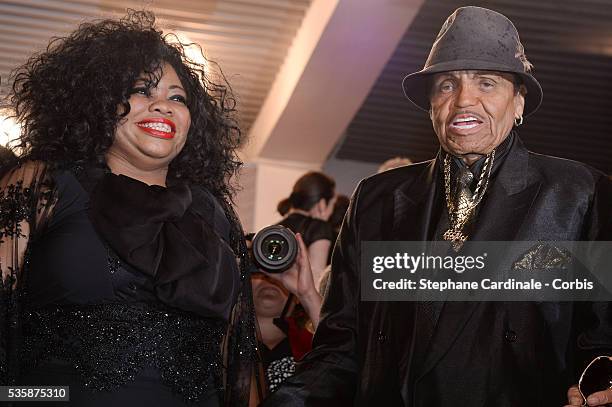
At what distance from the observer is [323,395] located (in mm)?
2629

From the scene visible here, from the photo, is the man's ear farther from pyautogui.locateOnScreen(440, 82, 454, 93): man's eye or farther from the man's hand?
the man's hand

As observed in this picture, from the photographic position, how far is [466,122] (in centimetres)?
261

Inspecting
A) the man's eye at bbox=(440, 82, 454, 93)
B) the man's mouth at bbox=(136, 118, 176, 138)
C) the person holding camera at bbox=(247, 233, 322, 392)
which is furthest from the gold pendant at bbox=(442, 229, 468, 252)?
the man's mouth at bbox=(136, 118, 176, 138)

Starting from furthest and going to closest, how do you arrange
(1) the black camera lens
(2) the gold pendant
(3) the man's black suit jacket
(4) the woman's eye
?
(1) the black camera lens, (4) the woman's eye, (2) the gold pendant, (3) the man's black suit jacket

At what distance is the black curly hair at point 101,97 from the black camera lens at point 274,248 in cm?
16

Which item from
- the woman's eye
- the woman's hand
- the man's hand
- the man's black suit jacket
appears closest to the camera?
the man's hand

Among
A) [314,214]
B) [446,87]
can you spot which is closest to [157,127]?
[446,87]

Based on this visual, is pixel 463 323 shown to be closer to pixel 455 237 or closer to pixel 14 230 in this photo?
pixel 455 237

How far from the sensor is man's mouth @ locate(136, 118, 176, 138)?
2654 millimetres

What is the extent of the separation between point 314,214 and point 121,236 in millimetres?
2848

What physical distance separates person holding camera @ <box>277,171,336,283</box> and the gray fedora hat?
211cm

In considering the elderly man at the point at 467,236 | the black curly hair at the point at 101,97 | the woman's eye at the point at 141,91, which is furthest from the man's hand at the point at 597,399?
the woman's eye at the point at 141,91

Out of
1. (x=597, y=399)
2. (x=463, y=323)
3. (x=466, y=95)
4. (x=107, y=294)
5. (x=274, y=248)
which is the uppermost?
(x=466, y=95)

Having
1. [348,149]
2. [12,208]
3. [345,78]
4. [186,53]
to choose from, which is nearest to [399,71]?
[345,78]
